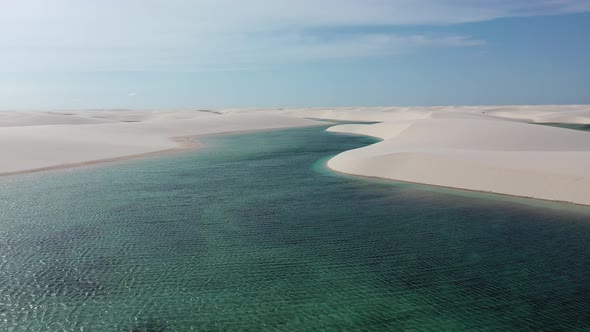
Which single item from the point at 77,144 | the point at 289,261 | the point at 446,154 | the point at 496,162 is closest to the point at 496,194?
the point at 496,162

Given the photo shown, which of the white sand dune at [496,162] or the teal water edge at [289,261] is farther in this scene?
the white sand dune at [496,162]

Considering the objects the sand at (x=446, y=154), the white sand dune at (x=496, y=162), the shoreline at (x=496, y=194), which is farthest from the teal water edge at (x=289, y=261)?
the sand at (x=446, y=154)

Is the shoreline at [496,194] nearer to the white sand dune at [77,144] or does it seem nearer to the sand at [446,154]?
the sand at [446,154]

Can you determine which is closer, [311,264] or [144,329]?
[144,329]

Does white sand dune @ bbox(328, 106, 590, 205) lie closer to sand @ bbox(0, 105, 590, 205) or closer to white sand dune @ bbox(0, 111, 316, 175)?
sand @ bbox(0, 105, 590, 205)

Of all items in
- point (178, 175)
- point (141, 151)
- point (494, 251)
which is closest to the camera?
point (494, 251)

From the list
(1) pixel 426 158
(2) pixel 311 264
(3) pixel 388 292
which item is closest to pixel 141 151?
(1) pixel 426 158

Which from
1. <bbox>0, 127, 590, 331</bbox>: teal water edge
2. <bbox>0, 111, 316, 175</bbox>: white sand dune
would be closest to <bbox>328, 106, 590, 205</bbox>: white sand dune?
<bbox>0, 127, 590, 331</bbox>: teal water edge

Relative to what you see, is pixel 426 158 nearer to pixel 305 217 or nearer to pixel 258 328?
pixel 305 217
